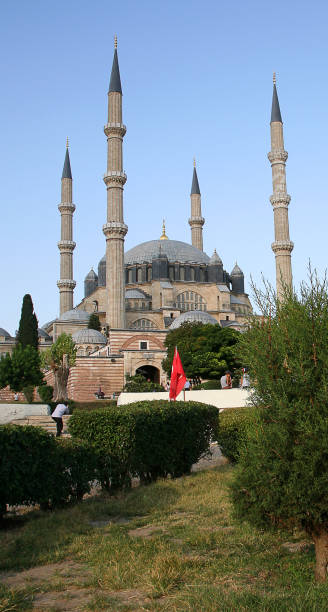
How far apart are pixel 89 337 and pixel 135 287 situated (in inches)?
443

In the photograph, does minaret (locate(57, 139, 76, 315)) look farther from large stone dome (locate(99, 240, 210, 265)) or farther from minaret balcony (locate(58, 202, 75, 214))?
large stone dome (locate(99, 240, 210, 265))

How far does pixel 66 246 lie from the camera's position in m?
48.0

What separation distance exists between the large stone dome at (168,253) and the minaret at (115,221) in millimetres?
13939

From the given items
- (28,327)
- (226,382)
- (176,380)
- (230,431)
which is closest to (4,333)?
(28,327)

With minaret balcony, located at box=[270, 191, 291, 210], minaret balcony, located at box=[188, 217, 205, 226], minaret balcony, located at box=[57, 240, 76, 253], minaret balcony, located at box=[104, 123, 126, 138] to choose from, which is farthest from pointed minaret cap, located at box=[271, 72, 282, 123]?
minaret balcony, located at box=[57, 240, 76, 253]

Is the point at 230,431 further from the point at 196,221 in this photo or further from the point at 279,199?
the point at 196,221

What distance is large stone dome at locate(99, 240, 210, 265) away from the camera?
180 ft

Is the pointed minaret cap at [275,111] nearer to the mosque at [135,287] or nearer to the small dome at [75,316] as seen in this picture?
the mosque at [135,287]

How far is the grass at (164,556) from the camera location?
4031 mm

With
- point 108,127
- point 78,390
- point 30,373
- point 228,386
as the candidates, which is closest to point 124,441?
point 228,386

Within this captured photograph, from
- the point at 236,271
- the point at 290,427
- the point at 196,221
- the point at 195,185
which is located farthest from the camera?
the point at 236,271

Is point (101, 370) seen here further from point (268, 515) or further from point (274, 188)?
point (268, 515)

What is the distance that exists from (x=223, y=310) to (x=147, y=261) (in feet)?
27.7

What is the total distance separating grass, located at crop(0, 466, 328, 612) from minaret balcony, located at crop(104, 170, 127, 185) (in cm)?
3386
